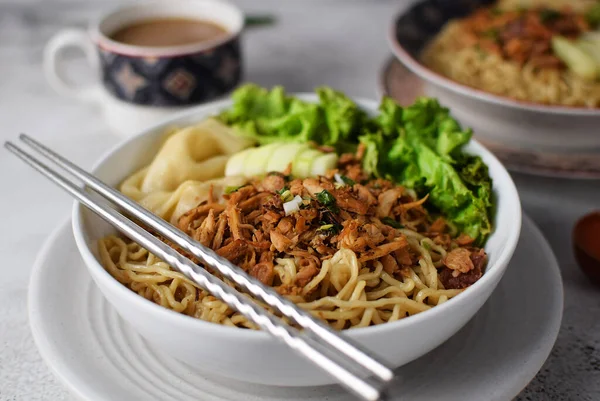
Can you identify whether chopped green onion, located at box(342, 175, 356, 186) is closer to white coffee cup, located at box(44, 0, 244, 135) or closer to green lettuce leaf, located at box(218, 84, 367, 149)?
green lettuce leaf, located at box(218, 84, 367, 149)

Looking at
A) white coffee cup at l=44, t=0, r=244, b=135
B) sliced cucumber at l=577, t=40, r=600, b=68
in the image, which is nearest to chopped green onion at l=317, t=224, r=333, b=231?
white coffee cup at l=44, t=0, r=244, b=135

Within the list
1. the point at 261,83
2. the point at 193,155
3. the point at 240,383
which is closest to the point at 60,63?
the point at 261,83

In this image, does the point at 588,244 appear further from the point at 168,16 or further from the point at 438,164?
the point at 168,16

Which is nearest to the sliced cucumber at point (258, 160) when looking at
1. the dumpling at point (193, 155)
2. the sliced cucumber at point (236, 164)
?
the sliced cucumber at point (236, 164)

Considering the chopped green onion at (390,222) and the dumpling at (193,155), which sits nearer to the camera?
the chopped green onion at (390,222)

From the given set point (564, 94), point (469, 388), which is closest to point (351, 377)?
point (469, 388)

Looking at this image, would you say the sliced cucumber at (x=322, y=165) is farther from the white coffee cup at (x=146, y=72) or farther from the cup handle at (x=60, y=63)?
the cup handle at (x=60, y=63)
